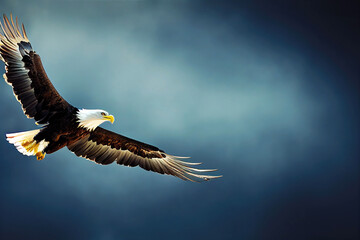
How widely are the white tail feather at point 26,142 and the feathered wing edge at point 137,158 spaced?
1.02m

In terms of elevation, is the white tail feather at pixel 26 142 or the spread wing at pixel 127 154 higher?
the spread wing at pixel 127 154

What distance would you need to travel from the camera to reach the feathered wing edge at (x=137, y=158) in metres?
7.64

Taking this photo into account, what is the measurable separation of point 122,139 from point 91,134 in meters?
0.62

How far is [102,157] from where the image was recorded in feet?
25.5

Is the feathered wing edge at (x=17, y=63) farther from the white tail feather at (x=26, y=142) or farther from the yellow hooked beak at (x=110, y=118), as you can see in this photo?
the yellow hooked beak at (x=110, y=118)

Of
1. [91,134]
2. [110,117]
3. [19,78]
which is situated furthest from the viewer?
[91,134]

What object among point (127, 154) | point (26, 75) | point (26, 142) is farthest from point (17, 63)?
point (127, 154)

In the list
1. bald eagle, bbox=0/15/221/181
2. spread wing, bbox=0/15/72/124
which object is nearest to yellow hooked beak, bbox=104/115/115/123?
bald eagle, bbox=0/15/221/181

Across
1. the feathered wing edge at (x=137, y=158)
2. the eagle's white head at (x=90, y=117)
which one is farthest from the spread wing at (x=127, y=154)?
the eagle's white head at (x=90, y=117)

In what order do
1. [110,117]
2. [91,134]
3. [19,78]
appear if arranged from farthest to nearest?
[91,134], [110,117], [19,78]

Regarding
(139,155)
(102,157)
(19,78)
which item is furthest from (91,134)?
(19,78)

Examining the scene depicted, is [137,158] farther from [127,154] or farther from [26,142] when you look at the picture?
[26,142]

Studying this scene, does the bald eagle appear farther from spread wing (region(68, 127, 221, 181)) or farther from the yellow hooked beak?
spread wing (region(68, 127, 221, 181))

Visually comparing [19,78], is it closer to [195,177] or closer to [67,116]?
[67,116]
